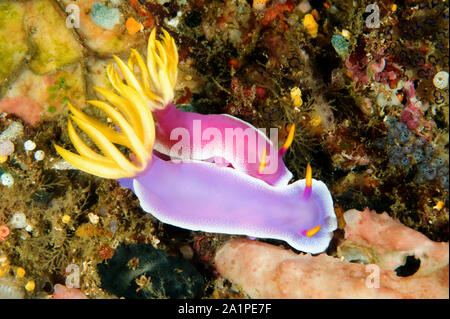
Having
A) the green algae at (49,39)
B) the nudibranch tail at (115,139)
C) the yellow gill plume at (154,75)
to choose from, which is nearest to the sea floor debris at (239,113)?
the green algae at (49,39)

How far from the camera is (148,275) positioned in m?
2.69

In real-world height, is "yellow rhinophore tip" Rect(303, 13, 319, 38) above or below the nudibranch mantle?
above

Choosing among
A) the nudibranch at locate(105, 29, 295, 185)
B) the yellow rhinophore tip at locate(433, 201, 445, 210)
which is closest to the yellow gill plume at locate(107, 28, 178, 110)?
the nudibranch at locate(105, 29, 295, 185)

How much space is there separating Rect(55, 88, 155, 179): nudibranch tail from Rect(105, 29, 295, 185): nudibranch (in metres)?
0.27

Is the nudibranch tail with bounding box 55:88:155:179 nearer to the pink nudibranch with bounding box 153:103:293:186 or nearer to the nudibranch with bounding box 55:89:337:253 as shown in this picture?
the nudibranch with bounding box 55:89:337:253

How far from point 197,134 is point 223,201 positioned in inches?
26.2

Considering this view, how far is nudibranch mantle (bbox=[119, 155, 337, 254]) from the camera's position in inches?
89.8

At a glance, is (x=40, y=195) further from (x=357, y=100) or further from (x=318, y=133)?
(x=357, y=100)

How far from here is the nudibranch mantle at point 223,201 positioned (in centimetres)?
228

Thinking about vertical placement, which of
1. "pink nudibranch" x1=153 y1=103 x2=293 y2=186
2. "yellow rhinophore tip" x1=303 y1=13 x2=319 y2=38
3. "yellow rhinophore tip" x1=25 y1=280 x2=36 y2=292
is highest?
"yellow rhinophore tip" x1=303 y1=13 x2=319 y2=38

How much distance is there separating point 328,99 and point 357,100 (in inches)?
10.6

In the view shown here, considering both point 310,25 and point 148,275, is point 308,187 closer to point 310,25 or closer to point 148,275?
point 148,275
